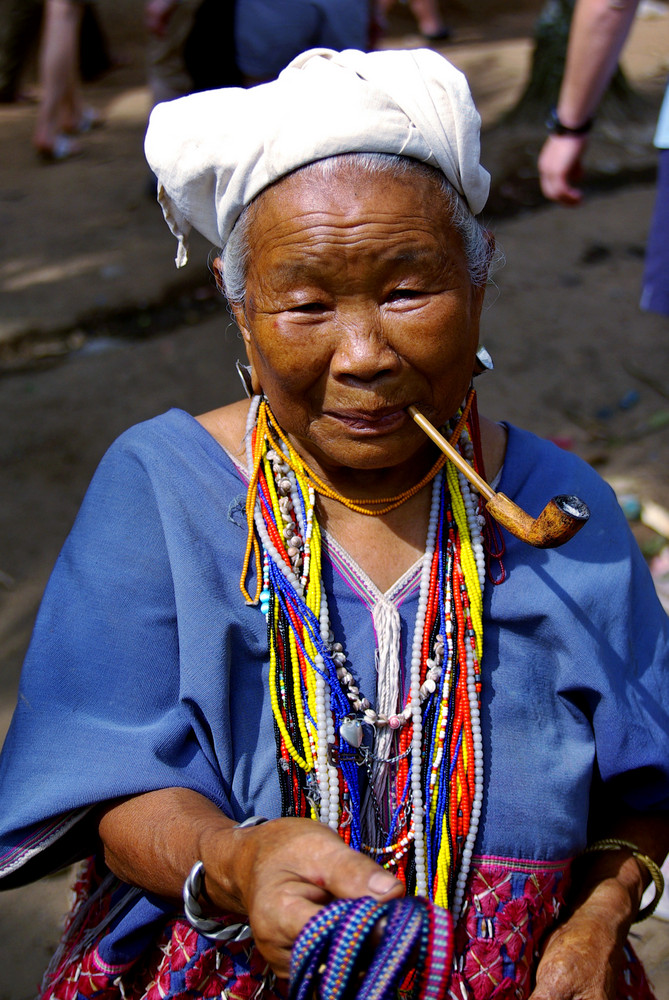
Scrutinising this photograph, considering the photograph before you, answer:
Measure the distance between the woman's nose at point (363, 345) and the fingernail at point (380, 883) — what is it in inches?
29.4

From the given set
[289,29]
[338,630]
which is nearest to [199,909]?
[338,630]

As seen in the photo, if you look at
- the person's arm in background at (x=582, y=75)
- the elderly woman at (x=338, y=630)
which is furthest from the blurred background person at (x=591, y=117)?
the elderly woman at (x=338, y=630)

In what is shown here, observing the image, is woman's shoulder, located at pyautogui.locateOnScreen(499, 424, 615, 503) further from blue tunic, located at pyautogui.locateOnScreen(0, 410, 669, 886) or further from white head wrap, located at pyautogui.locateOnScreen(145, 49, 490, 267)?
white head wrap, located at pyautogui.locateOnScreen(145, 49, 490, 267)

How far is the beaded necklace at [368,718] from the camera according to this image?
1.59 meters

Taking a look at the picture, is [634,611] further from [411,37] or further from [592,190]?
[411,37]

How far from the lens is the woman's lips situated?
1.54 m

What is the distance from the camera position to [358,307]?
1469mm

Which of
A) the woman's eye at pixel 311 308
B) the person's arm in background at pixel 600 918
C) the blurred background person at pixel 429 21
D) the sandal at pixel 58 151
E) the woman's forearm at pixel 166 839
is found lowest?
the sandal at pixel 58 151

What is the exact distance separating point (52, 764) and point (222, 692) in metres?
0.31

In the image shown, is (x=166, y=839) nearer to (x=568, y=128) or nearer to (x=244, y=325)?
(x=244, y=325)

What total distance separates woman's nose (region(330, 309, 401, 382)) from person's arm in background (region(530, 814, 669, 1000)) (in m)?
1.06

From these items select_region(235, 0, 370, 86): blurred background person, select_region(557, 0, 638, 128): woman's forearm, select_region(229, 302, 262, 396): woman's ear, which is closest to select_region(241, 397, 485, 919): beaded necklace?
select_region(229, 302, 262, 396): woman's ear

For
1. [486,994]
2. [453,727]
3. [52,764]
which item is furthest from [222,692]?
[486,994]

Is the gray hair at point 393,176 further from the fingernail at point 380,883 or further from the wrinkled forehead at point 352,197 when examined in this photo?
the fingernail at point 380,883
